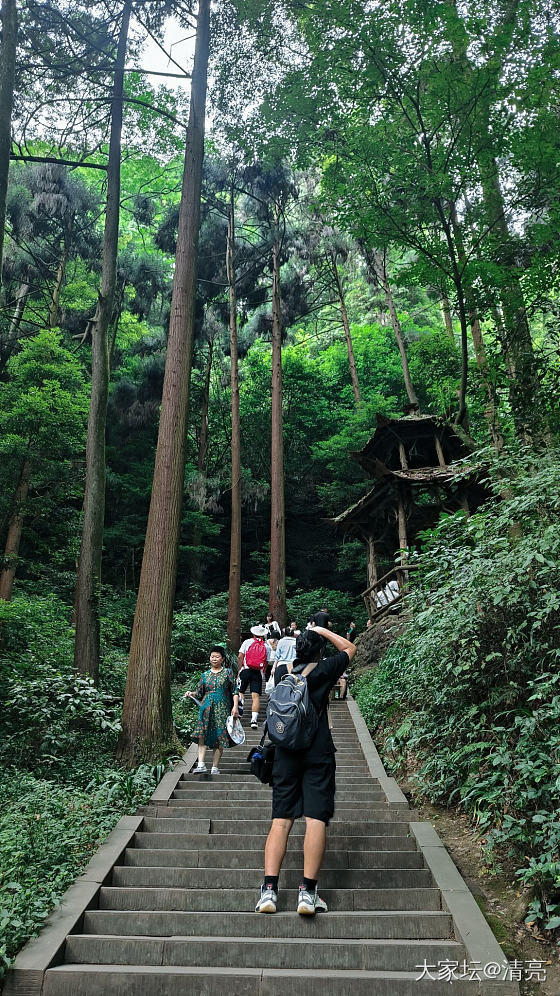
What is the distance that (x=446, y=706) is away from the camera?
6.74m

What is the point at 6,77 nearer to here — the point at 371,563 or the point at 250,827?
the point at 250,827

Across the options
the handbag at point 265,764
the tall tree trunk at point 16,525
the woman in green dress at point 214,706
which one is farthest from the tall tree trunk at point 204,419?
the handbag at point 265,764

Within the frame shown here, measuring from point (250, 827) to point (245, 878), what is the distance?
1.05 m

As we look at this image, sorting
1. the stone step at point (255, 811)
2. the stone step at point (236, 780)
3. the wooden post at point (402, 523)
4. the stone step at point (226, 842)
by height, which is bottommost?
the stone step at point (236, 780)

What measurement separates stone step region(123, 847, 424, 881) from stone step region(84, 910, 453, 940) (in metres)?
0.69

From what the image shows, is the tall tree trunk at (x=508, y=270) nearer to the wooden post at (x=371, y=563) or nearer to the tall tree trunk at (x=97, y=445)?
the tall tree trunk at (x=97, y=445)

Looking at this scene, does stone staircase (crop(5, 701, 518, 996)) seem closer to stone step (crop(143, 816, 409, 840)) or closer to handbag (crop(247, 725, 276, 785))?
stone step (crop(143, 816, 409, 840))

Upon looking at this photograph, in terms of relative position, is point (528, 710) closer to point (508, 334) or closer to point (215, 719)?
point (215, 719)

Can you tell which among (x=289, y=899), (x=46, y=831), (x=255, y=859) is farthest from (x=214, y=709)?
(x=289, y=899)

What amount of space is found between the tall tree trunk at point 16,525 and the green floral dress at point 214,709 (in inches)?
388

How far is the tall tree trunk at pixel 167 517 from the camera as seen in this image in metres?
7.72

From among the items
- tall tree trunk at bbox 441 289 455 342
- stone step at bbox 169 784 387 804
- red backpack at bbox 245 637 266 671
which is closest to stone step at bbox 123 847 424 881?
stone step at bbox 169 784 387 804

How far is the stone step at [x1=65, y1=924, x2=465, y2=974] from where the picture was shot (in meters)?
3.53

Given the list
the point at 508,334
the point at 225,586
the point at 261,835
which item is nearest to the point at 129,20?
the point at 508,334
